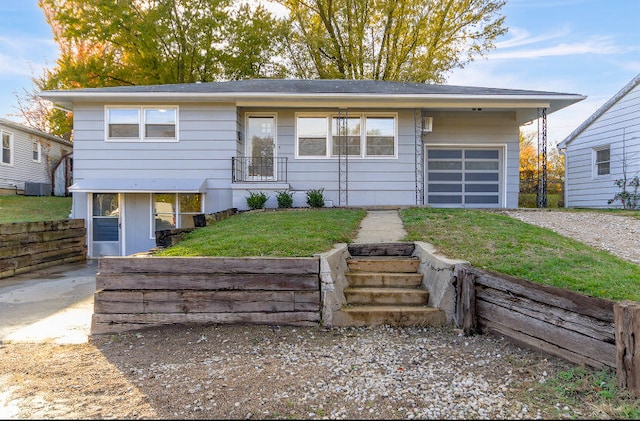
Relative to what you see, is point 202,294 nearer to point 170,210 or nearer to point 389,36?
point 170,210

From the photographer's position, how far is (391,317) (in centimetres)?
392

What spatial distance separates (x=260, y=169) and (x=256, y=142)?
2.53ft

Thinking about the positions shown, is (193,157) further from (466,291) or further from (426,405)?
(426,405)

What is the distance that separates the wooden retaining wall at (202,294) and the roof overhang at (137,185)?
5.74m

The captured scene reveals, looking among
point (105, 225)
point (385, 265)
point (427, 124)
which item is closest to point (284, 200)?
point (427, 124)

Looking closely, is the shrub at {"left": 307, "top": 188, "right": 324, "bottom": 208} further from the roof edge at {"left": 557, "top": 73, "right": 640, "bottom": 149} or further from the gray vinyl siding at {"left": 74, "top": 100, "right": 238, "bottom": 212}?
the roof edge at {"left": 557, "top": 73, "right": 640, "bottom": 149}

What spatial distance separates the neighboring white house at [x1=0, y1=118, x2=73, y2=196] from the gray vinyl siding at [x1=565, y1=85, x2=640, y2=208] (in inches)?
850

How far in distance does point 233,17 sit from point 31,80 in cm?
1435

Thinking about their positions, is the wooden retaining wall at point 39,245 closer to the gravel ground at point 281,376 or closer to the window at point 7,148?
the gravel ground at point 281,376

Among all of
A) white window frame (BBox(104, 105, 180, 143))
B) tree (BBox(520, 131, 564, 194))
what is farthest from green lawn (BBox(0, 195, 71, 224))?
tree (BBox(520, 131, 564, 194))

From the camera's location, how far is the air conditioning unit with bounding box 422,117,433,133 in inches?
411

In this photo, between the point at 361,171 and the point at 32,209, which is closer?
the point at 361,171

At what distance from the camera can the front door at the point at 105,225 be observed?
384 inches

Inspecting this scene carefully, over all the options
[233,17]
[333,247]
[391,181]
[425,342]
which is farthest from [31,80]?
[425,342]
